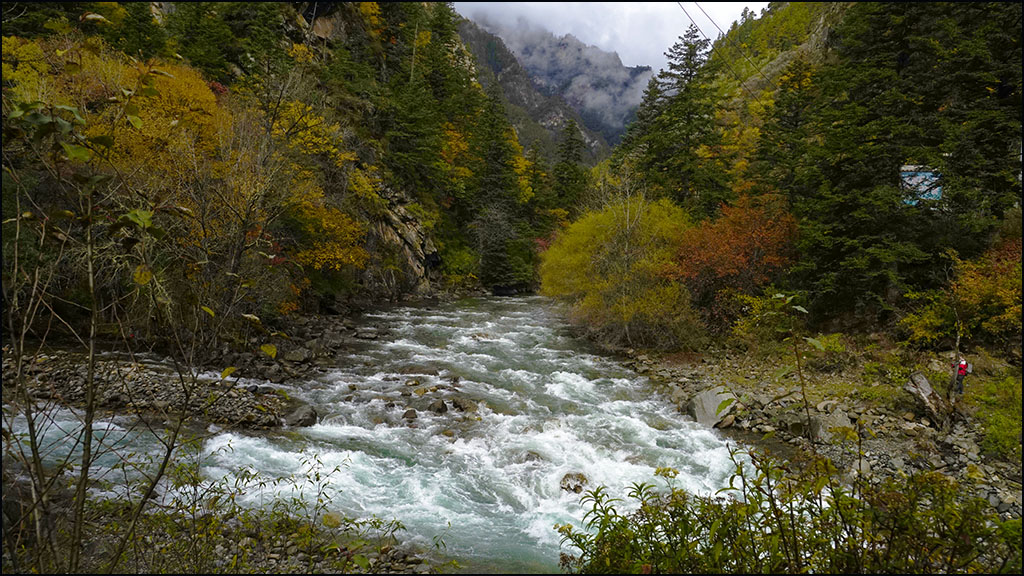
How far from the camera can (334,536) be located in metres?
6.54

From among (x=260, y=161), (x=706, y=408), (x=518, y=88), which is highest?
(x=518, y=88)

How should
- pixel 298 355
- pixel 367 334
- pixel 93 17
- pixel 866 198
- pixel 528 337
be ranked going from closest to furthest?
1. pixel 93 17
2. pixel 866 198
3. pixel 298 355
4. pixel 367 334
5. pixel 528 337

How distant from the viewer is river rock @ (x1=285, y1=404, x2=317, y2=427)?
10216 mm

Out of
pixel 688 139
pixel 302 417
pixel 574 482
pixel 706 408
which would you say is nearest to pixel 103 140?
pixel 574 482

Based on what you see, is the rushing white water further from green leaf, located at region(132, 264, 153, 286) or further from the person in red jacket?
green leaf, located at region(132, 264, 153, 286)

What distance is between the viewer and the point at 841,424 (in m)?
10.0

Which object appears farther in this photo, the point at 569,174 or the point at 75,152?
the point at 569,174

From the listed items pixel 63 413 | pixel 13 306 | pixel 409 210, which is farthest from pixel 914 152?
pixel 409 210

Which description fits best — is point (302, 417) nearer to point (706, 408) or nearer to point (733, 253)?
point (706, 408)

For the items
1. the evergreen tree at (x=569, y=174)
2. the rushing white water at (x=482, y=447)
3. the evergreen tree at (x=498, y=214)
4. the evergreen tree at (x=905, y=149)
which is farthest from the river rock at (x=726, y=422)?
the evergreen tree at (x=569, y=174)

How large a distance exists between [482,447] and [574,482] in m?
2.26

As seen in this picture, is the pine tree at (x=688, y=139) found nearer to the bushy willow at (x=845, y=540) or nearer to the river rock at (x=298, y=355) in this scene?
the river rock at (x=298, y=355)

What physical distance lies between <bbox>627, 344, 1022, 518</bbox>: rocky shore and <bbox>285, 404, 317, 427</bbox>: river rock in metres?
8.43

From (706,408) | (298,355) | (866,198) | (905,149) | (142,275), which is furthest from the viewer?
(298,355)
